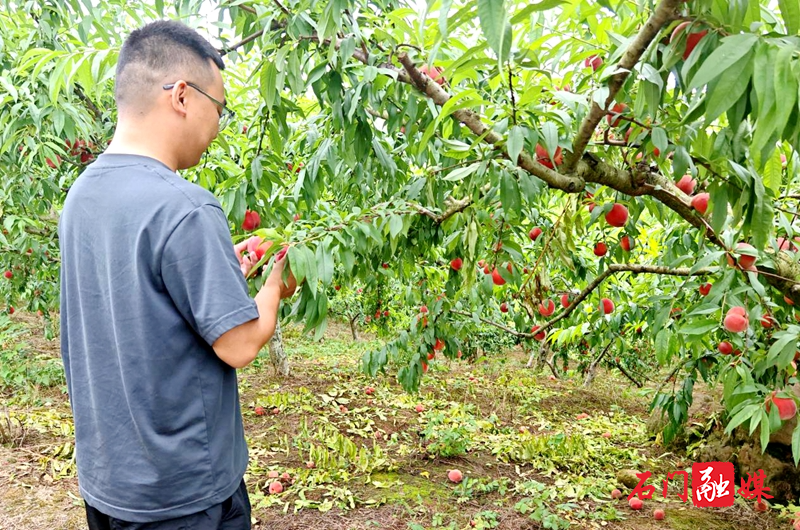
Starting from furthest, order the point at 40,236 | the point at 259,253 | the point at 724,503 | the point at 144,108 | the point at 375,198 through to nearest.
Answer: the point at 40,236
the point at 724,503
the point at 375,198
the point at 259,253
the point at 144,108

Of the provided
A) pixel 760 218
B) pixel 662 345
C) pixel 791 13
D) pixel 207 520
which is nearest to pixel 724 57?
pixel 791 13

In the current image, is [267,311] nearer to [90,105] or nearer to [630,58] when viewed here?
[630,58]

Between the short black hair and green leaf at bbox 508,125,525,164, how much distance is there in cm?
71

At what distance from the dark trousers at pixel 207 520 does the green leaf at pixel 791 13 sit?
1.37 metres

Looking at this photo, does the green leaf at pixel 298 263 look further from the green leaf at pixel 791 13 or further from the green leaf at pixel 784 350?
the green leaf at pixel 784 350

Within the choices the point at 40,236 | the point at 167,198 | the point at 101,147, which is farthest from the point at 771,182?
the point at 40,236

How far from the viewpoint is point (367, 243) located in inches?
73.0

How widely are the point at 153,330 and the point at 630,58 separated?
1084 millimetres

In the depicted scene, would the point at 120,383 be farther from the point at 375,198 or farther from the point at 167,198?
the point at 375,198

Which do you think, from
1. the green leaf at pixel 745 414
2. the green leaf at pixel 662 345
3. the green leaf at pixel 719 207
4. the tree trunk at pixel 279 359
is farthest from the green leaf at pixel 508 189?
the tree trunk at pixel 279 359

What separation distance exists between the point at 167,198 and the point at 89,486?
0.67m

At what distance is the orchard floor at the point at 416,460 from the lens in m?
3.40

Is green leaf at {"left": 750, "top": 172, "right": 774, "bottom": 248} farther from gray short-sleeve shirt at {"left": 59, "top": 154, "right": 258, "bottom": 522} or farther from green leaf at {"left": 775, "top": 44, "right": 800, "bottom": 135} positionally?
gray short-sleeve shirt at {"left": 59, "top": 154, "right": 258, "bottom": 522}

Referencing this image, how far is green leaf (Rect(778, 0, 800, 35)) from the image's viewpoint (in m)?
0.79
